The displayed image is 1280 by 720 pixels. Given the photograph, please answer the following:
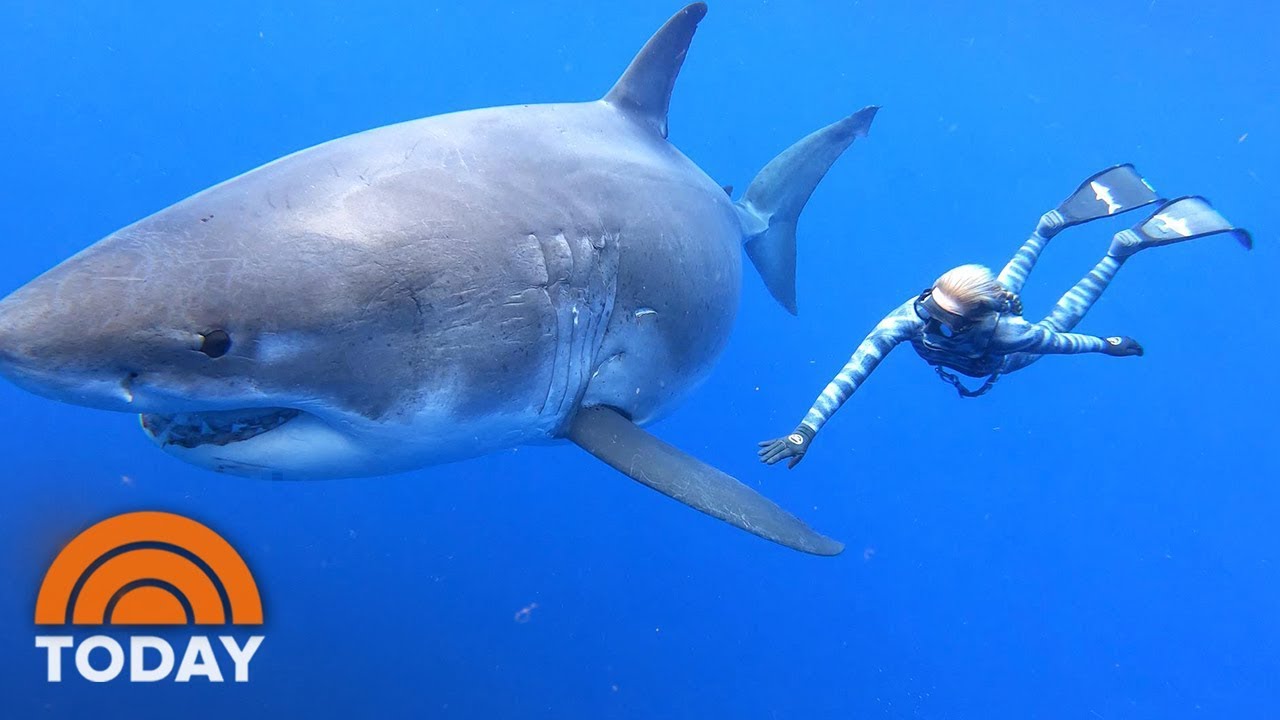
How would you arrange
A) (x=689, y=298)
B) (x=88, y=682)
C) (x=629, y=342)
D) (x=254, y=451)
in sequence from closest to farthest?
1. (x=254, y=451)
2. (x=629, y=342)
3. (x=689, y=298)
4. (x=88, y=682)

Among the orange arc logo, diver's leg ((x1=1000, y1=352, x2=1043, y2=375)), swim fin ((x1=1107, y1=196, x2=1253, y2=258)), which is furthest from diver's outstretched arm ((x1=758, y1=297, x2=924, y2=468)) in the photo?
the orange arc logo

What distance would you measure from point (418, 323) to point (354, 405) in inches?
14.9

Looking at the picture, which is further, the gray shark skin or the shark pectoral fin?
the shark pectoral fin

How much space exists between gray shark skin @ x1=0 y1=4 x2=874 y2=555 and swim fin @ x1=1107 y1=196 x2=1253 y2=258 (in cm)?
395

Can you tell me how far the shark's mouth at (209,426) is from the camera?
2658mm

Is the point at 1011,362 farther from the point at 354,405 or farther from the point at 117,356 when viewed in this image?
the point at 117,356

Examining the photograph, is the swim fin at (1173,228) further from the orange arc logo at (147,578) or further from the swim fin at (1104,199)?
Result: the orange arc logo at (147,578)

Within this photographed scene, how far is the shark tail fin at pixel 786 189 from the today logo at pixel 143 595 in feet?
17.5

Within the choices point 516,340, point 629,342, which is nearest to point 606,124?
point 629,342

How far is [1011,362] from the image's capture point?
5.81 m

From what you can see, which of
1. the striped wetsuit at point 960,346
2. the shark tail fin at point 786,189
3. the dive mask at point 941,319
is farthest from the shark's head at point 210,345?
the shark tail fin at point 786,189

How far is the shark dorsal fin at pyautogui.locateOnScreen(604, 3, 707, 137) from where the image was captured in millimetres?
5258

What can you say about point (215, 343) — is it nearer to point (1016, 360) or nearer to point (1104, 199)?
point (1016, 360)

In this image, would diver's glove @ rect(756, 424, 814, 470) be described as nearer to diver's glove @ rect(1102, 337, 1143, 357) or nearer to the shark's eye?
diver's glove @ rect(1102, 337, 1143, 357)
